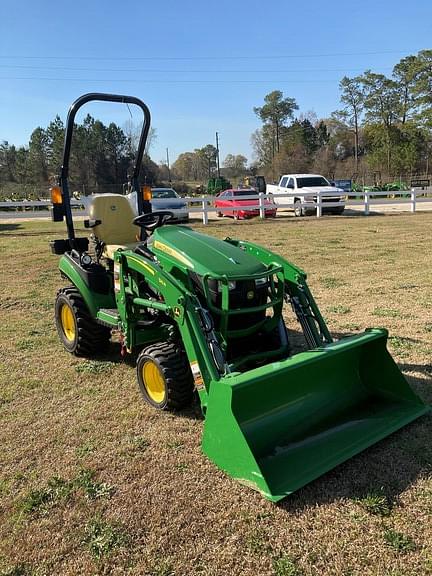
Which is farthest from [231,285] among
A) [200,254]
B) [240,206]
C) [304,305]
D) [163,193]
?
[163,193]

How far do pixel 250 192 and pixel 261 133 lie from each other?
5123 cm

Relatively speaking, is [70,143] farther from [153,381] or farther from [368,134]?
[368,134]

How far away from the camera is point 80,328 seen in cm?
457

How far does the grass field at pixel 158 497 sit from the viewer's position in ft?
7.39

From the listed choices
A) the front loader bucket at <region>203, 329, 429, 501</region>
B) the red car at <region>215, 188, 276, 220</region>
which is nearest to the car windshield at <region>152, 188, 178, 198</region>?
the red car at <region>215, 188, 276, 220</region>

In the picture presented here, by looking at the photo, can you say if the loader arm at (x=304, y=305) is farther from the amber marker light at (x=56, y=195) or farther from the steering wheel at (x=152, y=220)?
the amber marker light at (x=56, y=195)

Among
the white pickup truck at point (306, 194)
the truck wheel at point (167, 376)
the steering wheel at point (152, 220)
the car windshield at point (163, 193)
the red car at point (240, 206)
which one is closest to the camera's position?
the truck wheel at point (167, 376)

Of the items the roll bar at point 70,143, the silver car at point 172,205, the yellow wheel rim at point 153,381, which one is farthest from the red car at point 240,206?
the yellow wheel rim at point 153,381

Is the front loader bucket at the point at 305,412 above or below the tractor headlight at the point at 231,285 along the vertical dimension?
below

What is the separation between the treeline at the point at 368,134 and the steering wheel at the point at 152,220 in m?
48.7

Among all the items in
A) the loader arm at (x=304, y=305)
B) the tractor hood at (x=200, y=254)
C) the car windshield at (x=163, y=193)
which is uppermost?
the car windshield at (x=163, y=193)

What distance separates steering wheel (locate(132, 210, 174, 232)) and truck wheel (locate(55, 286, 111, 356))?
3.03 feet

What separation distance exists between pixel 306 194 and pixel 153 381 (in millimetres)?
16634

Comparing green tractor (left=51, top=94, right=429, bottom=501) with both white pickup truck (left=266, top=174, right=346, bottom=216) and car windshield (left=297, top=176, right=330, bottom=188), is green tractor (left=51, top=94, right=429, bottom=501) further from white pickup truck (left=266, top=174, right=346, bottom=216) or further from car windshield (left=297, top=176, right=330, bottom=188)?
car windshield (left=297, top=176, right=330, bottom=188)
